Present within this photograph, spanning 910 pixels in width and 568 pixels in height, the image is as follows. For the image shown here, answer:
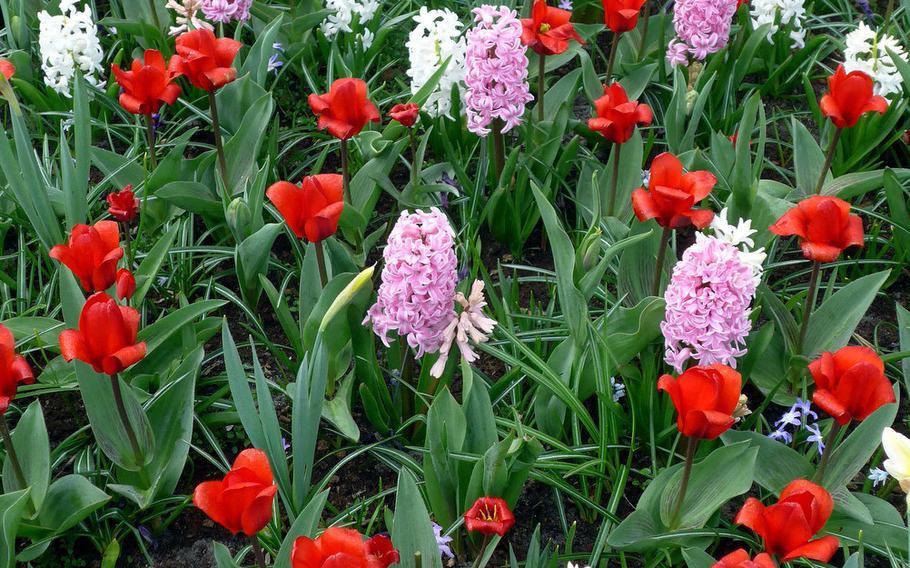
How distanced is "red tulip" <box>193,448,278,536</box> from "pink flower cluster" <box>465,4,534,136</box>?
Answer: 146cm

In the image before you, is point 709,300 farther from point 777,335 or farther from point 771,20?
point 771,20

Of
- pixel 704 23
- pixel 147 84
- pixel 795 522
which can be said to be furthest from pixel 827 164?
pixel 147 84

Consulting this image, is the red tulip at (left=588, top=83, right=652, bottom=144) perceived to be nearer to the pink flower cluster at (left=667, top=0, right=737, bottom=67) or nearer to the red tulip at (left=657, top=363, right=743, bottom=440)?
the pink flower cluster at (left=667, top=0, right=737, bottom=67)

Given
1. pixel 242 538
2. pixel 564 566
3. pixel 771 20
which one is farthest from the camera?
pixel 771 20

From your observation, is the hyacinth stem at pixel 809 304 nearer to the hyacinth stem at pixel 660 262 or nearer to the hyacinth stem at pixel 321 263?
the hyacinth stem at pixel 660 262

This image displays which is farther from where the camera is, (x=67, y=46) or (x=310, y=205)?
(x=67, y=46)

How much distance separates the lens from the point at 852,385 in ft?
5.80

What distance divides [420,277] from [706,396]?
66 centimetres

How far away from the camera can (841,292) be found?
2.45m

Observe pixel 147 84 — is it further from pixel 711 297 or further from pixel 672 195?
pixel 711 297

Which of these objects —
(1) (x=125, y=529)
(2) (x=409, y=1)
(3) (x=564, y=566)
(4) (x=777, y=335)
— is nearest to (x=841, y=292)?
(4) (x=777, y=335)

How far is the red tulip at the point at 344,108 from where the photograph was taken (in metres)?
2.43

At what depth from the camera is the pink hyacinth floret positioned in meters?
2.00

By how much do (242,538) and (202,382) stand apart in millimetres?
470
